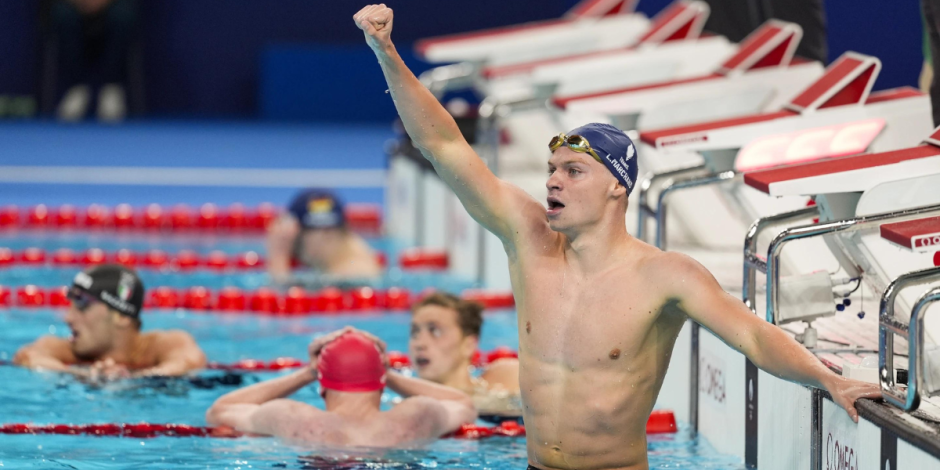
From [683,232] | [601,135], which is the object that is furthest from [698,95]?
[601,135]

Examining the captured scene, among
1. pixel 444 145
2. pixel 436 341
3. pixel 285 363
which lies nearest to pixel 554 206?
pixel 444 145

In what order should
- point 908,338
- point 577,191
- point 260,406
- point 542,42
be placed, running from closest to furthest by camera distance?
point 908,338 < point 577,191 < point 260,406 < point 542,42

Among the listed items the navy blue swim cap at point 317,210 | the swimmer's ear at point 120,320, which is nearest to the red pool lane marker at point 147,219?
the navy blue swim cap at point 317,210

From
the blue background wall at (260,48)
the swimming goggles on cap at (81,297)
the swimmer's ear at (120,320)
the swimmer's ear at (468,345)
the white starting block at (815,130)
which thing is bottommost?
the swimmer's ear at (468,345)

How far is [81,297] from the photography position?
5961 millimetres

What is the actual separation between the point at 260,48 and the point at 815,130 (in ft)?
50.4

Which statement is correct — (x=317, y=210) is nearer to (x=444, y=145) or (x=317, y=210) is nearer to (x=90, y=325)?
(x=90, y=325)

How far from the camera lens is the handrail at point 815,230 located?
3.73m

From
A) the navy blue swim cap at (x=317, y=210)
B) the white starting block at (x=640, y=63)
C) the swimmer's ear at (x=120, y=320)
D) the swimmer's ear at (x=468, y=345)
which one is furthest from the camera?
the navy blue swim cap at (x=317, y=210)

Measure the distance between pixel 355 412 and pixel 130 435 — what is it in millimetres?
971

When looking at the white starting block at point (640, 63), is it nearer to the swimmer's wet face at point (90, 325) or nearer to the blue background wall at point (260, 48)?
the swimmer's wet face at point (90, 325)

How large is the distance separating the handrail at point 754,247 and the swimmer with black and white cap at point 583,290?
757 mm

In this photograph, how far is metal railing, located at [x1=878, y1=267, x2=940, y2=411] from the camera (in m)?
3.25

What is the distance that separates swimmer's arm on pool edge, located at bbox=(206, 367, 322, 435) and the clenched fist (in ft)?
6.16
